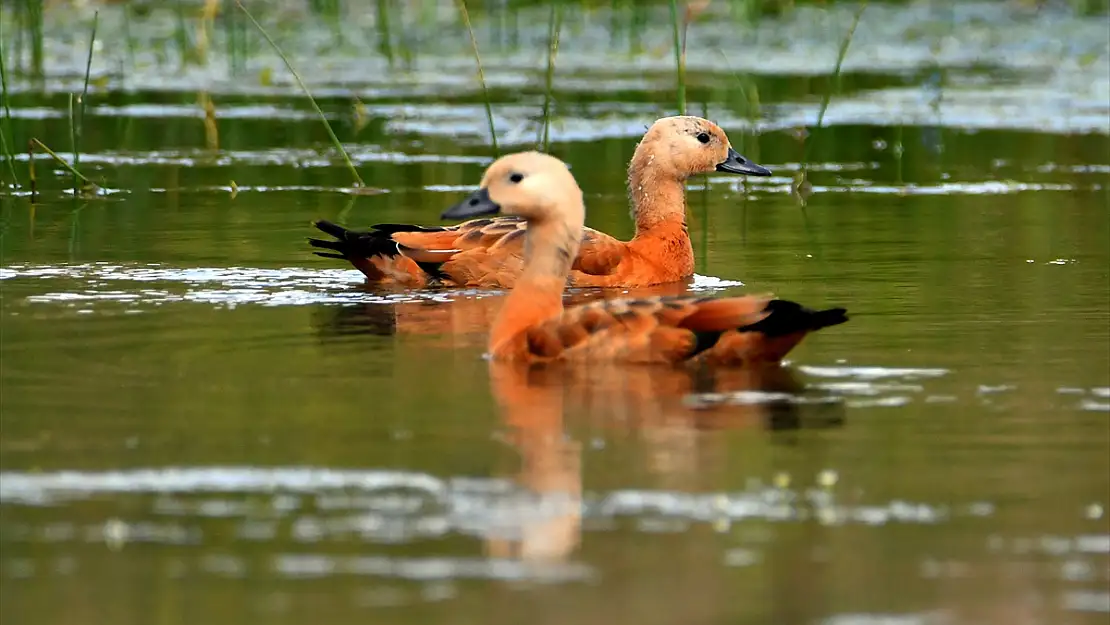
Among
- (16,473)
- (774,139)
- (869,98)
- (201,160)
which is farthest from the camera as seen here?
(869,98)

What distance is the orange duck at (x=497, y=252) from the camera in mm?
10859

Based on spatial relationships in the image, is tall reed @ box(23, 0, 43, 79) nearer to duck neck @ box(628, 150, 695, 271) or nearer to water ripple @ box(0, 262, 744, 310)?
duck neck @ box(628, 150, 695, 271)

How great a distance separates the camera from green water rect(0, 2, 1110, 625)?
516 cm

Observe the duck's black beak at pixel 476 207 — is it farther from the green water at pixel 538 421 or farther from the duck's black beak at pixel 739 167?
the duck's black beak at pixel 739 167

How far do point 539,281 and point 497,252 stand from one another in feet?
7.44

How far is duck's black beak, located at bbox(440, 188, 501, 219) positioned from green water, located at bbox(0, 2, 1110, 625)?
0.54 m

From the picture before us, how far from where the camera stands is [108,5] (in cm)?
2953

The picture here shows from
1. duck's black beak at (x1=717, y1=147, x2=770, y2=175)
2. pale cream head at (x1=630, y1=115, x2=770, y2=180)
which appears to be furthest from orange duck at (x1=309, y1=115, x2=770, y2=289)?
duck's black beak at (x1=717, y1=147, x2=770, y2=175)

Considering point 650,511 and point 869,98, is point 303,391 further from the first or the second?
point 869,98

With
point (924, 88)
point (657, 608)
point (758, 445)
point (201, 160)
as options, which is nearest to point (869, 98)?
point (924, 88)

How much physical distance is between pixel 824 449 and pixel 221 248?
5833 millimetres

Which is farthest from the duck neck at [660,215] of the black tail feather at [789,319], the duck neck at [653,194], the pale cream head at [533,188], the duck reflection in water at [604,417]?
the black tail feather at [789,319]

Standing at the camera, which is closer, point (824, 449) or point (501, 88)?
point (824, 449)

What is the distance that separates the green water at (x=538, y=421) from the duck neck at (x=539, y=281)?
0.20 m
